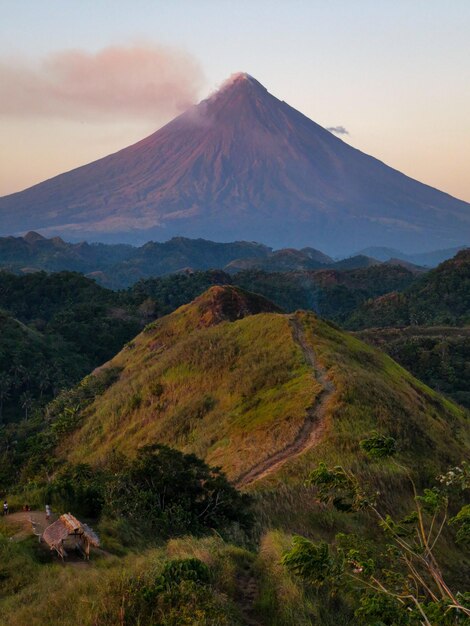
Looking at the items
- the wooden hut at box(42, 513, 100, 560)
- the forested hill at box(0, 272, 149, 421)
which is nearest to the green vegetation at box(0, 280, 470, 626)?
the wooden hut at box(42, 513, 100, 560)

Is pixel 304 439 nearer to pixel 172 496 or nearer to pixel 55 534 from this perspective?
pixel 172 496

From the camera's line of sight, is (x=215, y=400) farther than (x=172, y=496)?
Yes

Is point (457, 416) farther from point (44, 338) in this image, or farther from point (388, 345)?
point (44, 338)

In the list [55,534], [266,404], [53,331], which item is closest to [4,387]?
[53,331]

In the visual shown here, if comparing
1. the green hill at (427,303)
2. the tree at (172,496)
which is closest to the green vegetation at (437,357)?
the green hill at (427,303)

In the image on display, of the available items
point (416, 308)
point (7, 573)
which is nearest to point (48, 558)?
point (7, 573)

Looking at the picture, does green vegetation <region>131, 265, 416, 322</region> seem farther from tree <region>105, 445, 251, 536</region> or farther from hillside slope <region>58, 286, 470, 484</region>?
tree <region>105, 445, 251, 536</region>
